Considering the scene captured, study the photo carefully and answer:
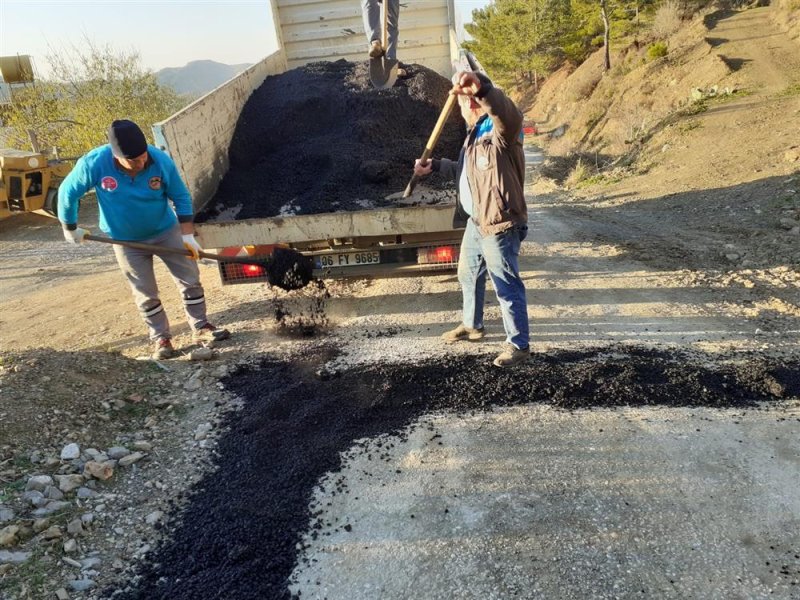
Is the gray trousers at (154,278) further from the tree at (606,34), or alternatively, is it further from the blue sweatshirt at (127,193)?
the tree at (606,34)

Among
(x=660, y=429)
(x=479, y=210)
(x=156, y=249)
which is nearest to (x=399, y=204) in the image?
(x=479, y=210)

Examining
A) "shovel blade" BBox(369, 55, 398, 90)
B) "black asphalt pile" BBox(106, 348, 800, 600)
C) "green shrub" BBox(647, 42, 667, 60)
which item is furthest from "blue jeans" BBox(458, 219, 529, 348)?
"green shrub" BBox(647, 42, 667, 60)

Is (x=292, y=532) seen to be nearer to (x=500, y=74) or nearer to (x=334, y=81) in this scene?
(x=334, y=81)

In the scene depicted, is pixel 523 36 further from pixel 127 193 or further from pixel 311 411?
pixel 311 411

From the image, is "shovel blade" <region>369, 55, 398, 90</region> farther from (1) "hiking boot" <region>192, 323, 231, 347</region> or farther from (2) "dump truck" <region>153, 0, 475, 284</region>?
(1) "hiking boot" <region>192, 323, 231, 347</region>

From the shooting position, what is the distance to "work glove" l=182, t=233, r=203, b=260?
3.99 meters

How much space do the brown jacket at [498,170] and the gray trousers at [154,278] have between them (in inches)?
93.3

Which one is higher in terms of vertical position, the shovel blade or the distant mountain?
the distant mountain

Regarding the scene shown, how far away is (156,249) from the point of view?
3844 mm

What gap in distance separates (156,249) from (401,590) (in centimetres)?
302

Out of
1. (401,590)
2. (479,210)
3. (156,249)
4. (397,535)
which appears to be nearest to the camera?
(401,590)

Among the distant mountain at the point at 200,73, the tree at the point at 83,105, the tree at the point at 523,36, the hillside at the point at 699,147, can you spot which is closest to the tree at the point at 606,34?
the hillside at the point at 699,147

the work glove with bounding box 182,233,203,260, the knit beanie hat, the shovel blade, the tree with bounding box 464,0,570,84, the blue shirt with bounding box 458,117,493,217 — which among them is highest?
the tree with bounding box 464,0,570,84

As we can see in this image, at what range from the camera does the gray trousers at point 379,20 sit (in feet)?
19.7
